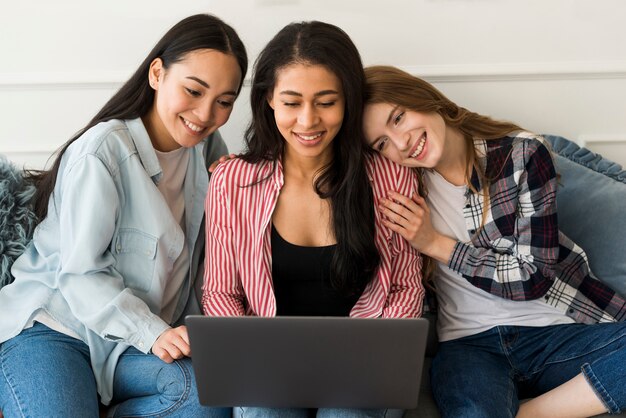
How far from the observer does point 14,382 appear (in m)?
1.54

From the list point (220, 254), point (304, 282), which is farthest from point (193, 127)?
point (304, 282)

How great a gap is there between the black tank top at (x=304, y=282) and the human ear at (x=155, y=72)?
0.45 metres

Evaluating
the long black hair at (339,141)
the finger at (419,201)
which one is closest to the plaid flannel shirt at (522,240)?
the finger at (419,201)

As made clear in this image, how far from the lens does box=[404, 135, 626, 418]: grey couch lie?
1880mm

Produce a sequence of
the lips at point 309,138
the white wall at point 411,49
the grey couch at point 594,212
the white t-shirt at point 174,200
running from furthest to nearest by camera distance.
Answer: the white wall at point 411,49, the grey couch at point 594,212, the white t-shirt at point 174,200, the lips at point 309,138

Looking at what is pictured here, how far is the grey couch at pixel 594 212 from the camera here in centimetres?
188

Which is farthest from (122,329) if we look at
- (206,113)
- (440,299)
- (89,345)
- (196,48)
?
(440,299)

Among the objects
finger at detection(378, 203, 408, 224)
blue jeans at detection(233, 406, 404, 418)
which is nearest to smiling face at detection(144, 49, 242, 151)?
finger at detection(378, 203, 408, 224)

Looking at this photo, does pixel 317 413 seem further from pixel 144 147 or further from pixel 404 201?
pixel 144 147

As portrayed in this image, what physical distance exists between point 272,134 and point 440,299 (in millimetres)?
625

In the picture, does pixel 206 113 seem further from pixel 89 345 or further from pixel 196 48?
pixel 89 345

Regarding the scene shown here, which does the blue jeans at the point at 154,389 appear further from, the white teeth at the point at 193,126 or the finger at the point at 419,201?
the finger at the point at 419,201

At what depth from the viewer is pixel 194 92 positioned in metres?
1.65

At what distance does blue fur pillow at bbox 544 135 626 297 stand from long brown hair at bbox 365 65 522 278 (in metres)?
0.29
